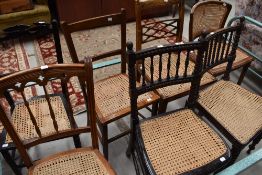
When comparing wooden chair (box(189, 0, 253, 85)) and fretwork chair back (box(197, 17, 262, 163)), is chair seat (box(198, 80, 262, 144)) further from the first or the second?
wooden chair (box(189, 0, 253, 85))

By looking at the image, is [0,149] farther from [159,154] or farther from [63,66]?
[159,154]

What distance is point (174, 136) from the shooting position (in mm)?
1261

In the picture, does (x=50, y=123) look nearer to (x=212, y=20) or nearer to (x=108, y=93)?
(x=108, y=93)

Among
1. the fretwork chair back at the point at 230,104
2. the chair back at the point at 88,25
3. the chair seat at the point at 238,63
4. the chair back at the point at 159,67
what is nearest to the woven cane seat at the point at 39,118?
the chair back at the point at 88,25

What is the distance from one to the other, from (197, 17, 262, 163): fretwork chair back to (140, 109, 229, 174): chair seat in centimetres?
12

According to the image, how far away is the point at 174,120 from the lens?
134 centimetres

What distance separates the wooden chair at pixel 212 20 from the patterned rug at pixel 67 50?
848 millimetres

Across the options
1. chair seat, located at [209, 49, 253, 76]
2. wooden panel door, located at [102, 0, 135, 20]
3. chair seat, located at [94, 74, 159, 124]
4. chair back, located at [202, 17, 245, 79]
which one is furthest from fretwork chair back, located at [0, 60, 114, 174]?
wooden panel door, located at [102, 0, 135, 20]

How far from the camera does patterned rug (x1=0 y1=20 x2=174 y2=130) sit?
91.6 inches

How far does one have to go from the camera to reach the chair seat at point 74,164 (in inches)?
43.3

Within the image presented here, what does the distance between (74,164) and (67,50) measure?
1.87 meters

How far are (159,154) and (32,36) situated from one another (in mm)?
2453

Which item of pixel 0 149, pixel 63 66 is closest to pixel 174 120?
pixel 63 66

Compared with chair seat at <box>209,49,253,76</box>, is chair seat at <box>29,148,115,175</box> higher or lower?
lower
